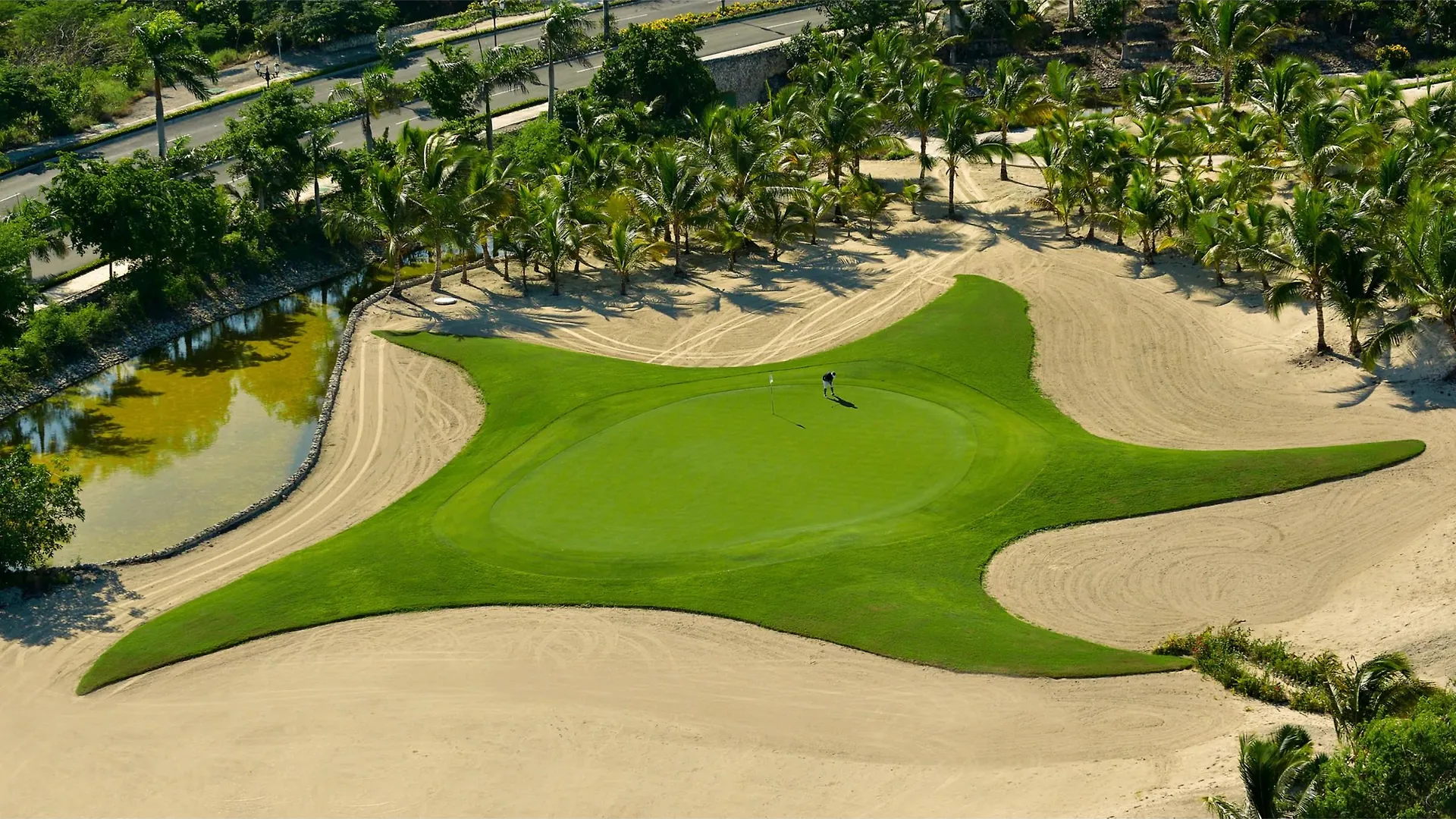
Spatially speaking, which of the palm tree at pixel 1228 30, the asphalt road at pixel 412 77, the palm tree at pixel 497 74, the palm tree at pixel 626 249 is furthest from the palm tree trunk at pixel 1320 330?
the asphalt road at pixel 412 77

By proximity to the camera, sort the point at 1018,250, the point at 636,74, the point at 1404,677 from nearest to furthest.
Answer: the point at 1404,677 < the point at 1018,250 < the point at 636,74

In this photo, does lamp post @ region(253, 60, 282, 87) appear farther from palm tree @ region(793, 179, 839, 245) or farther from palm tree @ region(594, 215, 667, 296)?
palm tree @ region(793, 179, 839, 245)

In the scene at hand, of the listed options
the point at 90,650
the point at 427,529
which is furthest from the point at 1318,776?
the point at 90,650

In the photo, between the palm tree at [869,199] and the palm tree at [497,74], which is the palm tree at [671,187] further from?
the palm tree at [497,74]

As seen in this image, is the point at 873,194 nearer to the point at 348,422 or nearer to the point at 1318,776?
the point at 348,422

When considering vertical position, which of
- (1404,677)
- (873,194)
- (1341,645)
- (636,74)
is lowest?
(1341,645)

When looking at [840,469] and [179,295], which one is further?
[179,295]

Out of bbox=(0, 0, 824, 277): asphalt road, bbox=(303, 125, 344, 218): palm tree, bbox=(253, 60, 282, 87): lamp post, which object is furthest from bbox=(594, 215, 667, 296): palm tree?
bbox=(253, 60, 282, 87): lamp post
